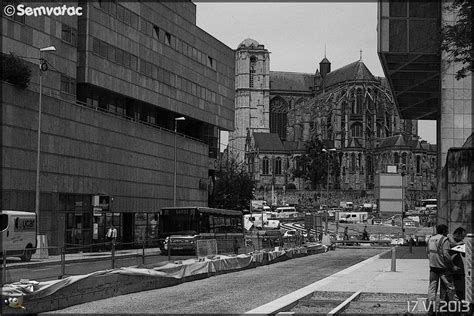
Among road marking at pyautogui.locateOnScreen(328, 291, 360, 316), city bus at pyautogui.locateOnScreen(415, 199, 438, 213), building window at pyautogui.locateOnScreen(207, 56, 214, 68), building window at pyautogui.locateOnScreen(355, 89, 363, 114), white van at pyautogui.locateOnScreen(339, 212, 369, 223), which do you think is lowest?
white van at pyautogui.locateOnScreen(339, 212, 369, 223)

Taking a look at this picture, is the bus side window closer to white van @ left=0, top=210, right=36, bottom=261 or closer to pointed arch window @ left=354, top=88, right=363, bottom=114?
white van @ left=0, top=210, right=36, bottom=261

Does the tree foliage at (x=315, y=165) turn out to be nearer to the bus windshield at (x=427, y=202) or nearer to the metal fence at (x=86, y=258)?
the bus windshield at (x=427, y=202)

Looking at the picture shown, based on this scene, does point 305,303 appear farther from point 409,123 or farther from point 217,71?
point 409,123

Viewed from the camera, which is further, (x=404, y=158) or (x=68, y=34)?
(x=404, y=158)

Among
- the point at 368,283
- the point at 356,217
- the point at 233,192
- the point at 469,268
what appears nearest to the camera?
the point at 469,268

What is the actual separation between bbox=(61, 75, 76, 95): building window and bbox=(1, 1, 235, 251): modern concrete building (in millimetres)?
68

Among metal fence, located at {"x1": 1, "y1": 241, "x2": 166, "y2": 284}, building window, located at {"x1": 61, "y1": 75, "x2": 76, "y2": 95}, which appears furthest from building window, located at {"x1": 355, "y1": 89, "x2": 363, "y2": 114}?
metal fence, located at {"x1": 1, "y1": 241, "x2": 166, "y2": 284}

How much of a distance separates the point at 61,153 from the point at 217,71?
35688mm

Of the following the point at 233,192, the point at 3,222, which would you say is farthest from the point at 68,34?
the point at 233,192

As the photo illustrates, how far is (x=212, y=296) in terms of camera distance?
2053 centimetres

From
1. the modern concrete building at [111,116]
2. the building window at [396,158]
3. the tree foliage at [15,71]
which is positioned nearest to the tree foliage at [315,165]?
the building window at [396,158]

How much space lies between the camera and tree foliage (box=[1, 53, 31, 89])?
42188mm

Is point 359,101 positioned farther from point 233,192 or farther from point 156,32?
point 156,32

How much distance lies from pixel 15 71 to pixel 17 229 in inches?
385
